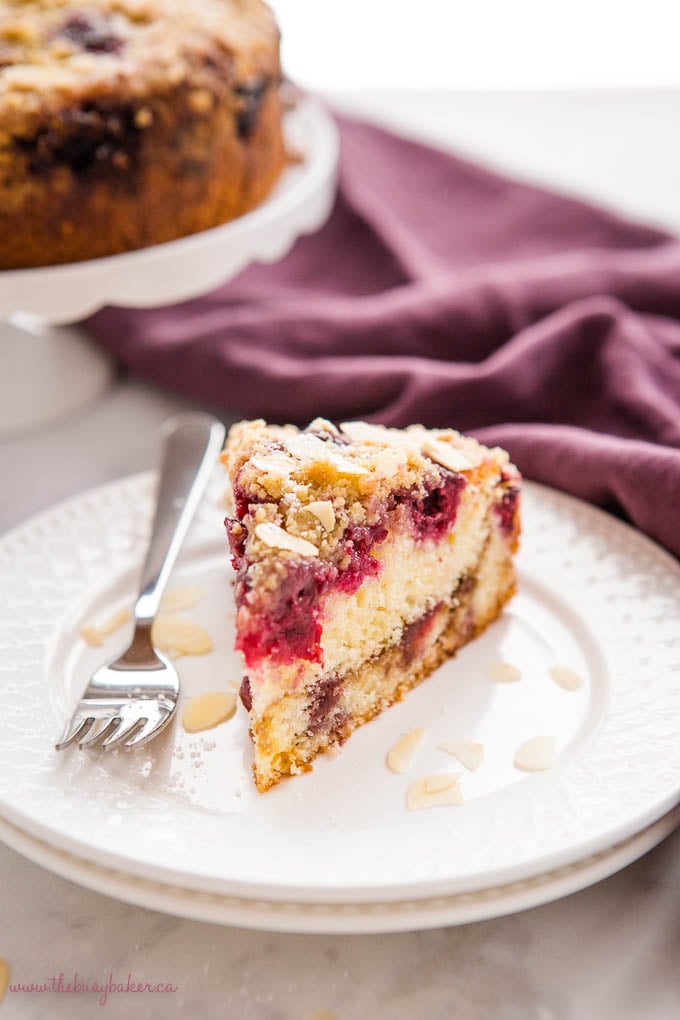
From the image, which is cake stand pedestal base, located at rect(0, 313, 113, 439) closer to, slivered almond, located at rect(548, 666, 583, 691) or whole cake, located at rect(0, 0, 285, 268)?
whole cake, located at rect(0, 0, 285, 268)

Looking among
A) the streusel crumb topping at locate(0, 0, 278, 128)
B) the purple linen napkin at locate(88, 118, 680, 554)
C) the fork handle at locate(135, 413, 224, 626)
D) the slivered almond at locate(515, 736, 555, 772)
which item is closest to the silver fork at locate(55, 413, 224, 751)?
the fork handle at locate(135, 413, 224, 626)

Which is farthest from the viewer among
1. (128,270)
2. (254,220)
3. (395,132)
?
(395,132)

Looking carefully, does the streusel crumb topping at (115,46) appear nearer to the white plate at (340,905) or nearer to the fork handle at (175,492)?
the fork handle at (175,492)

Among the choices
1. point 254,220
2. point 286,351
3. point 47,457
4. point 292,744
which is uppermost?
point 254,220

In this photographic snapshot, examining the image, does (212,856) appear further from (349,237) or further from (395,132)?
(395,132)

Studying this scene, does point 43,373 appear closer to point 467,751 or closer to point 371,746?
point 371,746

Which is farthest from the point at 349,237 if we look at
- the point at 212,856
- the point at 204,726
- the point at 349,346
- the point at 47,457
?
the point at 212,856

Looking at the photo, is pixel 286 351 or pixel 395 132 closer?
pixel 286 351

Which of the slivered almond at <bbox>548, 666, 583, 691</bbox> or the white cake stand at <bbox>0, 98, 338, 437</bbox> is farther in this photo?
the white cake stand at <bbox>0, 98, 338, 437</bbox>
